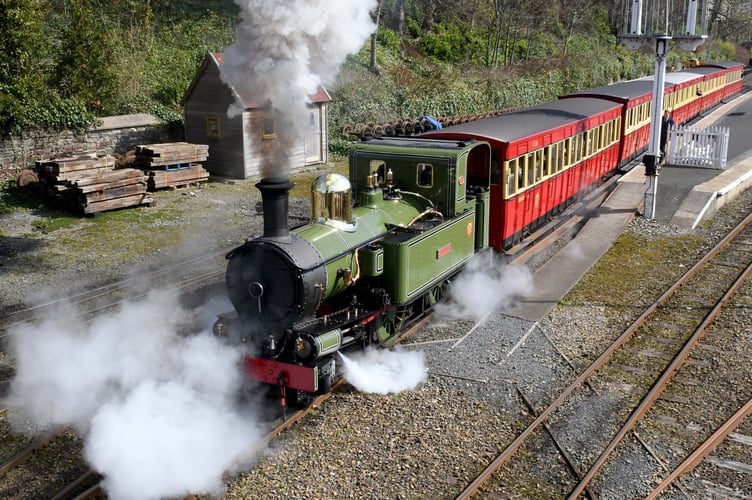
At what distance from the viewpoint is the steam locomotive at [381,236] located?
754cm

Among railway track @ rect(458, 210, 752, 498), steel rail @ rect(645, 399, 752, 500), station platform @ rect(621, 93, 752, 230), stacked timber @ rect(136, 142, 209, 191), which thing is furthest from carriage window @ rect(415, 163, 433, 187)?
stacked timber @ rect(136, 142, 209, 191)

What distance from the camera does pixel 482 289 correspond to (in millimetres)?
11242

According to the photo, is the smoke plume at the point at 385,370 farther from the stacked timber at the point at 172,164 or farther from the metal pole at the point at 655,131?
the stacked timber at the point at 172,164

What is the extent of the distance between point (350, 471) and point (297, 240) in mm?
2584

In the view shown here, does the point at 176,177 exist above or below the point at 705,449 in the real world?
above

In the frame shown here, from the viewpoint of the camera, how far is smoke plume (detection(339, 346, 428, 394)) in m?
8.17

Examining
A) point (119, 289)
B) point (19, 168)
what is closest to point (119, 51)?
point (19, 168)

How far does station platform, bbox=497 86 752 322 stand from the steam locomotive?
98 cm

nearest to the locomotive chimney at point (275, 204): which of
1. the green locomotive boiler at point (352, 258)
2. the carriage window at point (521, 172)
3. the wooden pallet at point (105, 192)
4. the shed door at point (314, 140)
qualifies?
the green locomotive boiler at point (352, 258)

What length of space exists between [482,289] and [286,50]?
5649mm

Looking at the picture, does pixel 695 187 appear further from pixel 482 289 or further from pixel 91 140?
pixel 91 140

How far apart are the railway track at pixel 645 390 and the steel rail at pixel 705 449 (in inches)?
5.1

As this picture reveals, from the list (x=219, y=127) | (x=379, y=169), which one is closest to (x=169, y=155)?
(x=219, y=127)

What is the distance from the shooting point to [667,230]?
15109 mm
